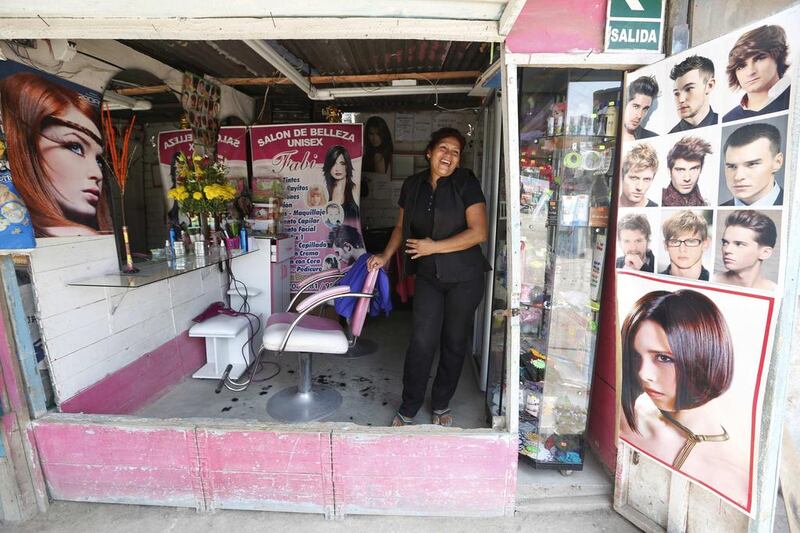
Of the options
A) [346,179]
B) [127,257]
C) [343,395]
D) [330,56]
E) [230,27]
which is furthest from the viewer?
[346,179]

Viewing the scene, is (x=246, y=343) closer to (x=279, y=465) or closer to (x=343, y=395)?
(x=343, y=395)

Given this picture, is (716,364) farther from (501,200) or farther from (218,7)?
(218,7)

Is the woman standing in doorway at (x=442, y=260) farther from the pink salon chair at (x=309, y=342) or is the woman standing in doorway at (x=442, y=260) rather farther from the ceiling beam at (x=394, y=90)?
the ceiling beam at (x=394, y=90)

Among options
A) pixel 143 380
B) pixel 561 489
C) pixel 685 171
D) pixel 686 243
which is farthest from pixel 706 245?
pixel 143 380

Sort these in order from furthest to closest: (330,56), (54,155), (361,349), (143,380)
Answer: (361,349), (330,56), (143,380), (54,155)

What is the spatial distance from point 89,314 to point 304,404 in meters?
1.33

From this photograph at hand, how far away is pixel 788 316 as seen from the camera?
135 centimetres

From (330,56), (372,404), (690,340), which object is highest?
(330,56)

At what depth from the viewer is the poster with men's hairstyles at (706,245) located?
1.33 metres

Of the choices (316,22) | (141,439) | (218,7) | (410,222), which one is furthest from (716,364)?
(141,439)

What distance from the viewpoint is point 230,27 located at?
1514 millimetres

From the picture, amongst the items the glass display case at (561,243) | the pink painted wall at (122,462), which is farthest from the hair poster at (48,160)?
the glass display case at (561,243)

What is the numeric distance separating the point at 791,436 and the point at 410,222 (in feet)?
6.17

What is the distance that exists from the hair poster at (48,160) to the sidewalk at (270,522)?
127 cm
